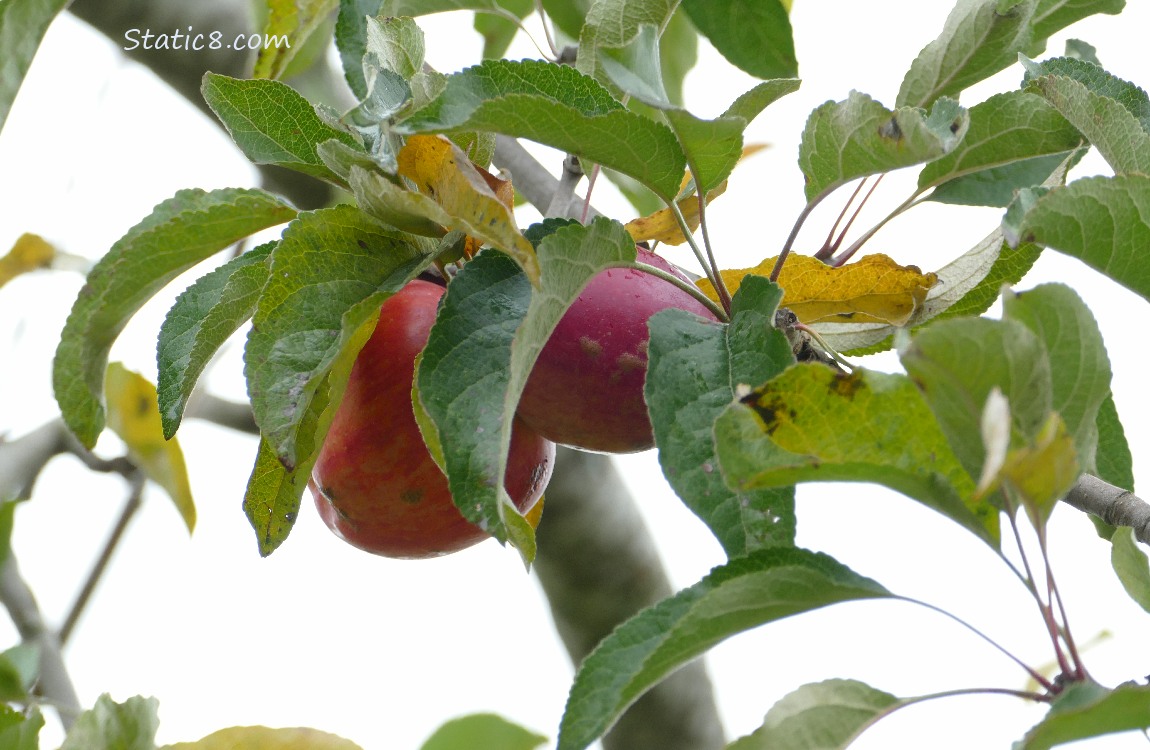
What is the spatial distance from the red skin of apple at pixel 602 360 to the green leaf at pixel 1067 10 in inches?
10.8

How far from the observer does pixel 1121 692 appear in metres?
0.31

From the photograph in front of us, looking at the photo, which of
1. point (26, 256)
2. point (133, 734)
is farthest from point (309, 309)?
point (26, 256)

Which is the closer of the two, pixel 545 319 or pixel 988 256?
pixel 545 319

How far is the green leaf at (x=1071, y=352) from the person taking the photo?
0.34 meters

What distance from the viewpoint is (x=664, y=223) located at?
1.98 feet

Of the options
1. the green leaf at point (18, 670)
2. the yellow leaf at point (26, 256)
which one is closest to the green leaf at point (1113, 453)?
the green leaf at point (18, 670)

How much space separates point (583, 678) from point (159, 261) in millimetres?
291

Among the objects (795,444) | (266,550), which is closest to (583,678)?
(795,444)

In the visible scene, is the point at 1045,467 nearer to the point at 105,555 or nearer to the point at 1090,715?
the point at 1090,715

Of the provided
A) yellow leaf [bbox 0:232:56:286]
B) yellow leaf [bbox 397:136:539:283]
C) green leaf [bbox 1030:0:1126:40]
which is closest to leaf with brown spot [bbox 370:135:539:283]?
yellow leaf [bbox 397:136:539:283]

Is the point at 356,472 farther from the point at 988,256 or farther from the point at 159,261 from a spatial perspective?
the point at 988,256

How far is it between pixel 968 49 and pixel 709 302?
7.0 inches

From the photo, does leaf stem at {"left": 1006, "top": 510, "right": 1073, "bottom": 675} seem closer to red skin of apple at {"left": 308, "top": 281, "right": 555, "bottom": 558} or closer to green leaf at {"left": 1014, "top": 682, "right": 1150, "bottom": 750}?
green leaf at {"left": 1014, "top": 682, "right": 1150, "bottom": 750}

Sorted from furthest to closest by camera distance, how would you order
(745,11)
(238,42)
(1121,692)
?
(238,42) < (745,11) < (1121,692)
